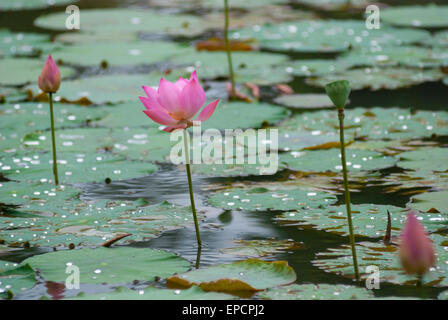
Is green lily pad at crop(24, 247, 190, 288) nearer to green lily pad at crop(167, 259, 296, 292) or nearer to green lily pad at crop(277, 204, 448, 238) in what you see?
green lily pad at crop(167, 259, 296, 292)

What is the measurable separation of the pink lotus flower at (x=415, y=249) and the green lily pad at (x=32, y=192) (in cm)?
146

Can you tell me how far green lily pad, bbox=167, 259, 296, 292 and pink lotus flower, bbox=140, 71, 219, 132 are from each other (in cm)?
44

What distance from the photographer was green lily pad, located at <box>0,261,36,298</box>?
1.78m

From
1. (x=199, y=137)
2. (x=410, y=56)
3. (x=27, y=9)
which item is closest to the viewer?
(x=199, y=137)

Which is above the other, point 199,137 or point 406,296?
point 199,137

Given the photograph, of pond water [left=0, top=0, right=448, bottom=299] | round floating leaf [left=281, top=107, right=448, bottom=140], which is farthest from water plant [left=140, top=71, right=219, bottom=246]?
round floating leaf [left=281, top=107, right=448, bottom=140]

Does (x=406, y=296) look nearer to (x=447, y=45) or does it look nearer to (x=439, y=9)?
(x=447, y=45)

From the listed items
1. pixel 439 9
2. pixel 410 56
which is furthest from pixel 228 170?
pixel 439 9

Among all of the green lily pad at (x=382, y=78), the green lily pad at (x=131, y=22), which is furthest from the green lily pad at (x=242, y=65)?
the green lily pad at (x=131, y=22)

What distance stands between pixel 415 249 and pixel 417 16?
4998mm

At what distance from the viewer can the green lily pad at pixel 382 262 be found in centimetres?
181
